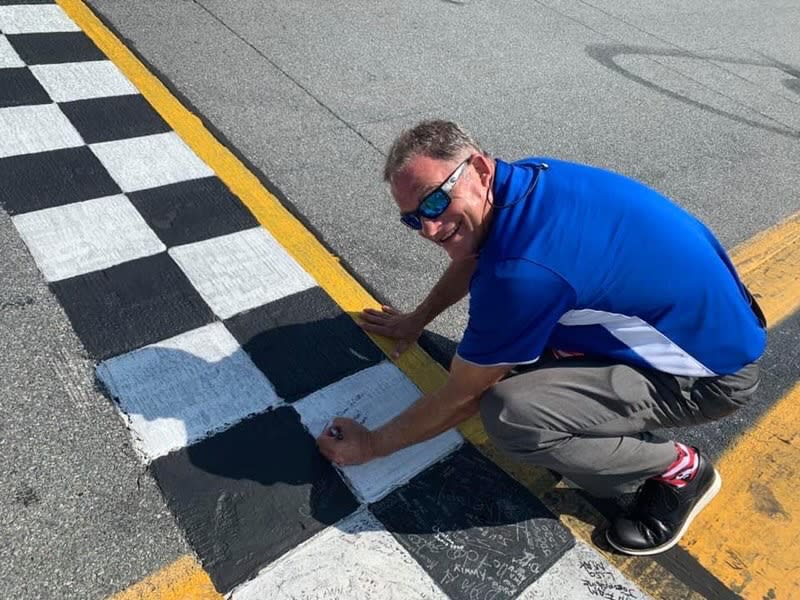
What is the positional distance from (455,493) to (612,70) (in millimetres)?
4081

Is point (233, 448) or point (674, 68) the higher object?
point (674, 68)

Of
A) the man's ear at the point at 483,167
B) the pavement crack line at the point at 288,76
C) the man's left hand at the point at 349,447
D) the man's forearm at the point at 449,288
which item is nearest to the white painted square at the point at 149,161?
the pavement crack line at the point at 288,76

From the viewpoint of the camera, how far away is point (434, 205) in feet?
5.06

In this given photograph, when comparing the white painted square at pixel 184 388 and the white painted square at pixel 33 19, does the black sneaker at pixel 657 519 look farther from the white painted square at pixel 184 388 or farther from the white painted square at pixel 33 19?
the white painted square at pixel 33 19

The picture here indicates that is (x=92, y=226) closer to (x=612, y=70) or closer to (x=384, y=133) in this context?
(x=384, y=133)

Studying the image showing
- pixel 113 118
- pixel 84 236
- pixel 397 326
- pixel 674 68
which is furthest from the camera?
pixel 674 68

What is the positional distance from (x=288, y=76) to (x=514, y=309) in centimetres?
280

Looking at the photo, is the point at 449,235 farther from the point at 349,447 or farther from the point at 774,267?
the point at 774,267

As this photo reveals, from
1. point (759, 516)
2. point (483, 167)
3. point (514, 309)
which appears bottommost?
point (759, 516)

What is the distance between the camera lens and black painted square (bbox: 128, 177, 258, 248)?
8.35 ft

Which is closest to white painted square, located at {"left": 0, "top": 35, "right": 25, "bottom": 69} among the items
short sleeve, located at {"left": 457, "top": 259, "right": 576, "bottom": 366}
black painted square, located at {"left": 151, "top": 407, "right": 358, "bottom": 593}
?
black painted square, located at {"left": 151, "top": 407, "right": 358, "bottom": 593}

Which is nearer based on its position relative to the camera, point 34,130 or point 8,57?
point 34,130

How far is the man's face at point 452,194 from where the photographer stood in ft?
5.01

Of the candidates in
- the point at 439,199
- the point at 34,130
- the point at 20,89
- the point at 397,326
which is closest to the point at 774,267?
the point at 397,326
